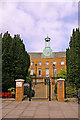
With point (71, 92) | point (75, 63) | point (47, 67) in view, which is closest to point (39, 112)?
point (71, 92)

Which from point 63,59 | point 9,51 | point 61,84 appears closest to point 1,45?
point 9,51

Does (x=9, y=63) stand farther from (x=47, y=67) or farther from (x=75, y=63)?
(x=47, y=67)

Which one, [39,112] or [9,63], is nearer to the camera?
[39,112]

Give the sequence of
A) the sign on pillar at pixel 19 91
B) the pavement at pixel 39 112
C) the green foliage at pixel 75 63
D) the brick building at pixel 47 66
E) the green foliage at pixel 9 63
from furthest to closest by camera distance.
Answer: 1. the brick building at pixel 47 66
2. the green foliage at pixel 75 63
3. the green foliage at pixel 9 63
4. the sign on pillar at pixel 19 91
5. the pavement at pixel 39 112

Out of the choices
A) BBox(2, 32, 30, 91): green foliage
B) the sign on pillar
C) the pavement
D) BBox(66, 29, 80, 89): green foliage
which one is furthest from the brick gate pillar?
BBox(2, 32, 30, 91): green foliage

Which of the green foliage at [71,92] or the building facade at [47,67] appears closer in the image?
the green foliage at [71,92]

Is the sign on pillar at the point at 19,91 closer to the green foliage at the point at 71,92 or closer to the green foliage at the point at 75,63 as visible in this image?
the green foliage at the point at 71,92

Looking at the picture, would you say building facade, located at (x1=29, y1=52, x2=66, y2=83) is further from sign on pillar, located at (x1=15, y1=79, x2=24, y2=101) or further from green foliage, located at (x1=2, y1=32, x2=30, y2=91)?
sign on pillar, located at (x1=15, y1=79, x2=24, y2=101)

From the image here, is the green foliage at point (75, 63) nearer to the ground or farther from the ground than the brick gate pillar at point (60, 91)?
farther from the ground

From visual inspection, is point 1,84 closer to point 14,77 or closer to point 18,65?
point 14,77

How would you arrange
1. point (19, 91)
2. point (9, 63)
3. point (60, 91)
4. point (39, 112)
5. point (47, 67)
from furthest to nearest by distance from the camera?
point (47, 67)
point (9, 63)
point (19, 91)
point (60, 91)
point (39, 112)

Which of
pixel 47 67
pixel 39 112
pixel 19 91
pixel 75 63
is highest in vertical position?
pixel 47 67

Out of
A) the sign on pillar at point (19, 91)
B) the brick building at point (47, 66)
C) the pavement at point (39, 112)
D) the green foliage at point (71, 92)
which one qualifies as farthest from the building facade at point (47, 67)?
the pavement at point (39, 112)

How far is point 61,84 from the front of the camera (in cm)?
1298
